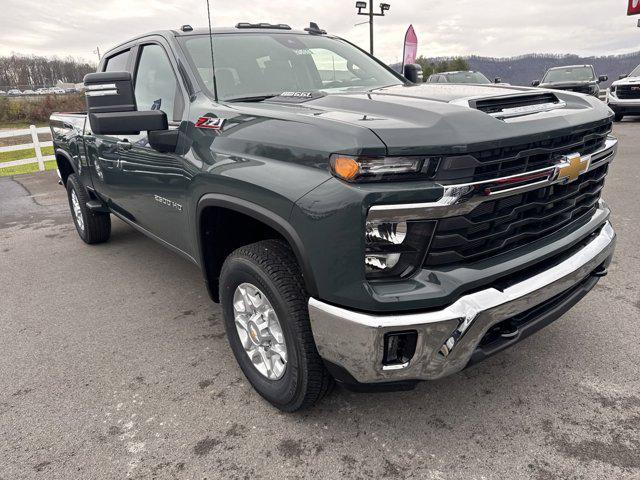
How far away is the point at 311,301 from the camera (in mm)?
1990

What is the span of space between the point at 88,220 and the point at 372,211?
14.0 feet

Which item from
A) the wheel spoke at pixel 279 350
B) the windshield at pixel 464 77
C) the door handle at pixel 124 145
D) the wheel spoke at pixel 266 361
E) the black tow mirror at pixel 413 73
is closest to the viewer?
the wheel spoke at pixel 279 350

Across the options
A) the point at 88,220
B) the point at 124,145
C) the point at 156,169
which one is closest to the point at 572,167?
the point at 156,169

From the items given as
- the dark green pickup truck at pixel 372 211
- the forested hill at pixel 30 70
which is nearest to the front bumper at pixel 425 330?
the dark green pickup truck at pixel 372 211

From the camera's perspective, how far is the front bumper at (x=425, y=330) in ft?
5.97

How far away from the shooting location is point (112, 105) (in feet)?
8.54

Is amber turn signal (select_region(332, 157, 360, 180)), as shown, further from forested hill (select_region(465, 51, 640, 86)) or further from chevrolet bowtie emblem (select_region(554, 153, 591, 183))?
forested hill (select_region(465, 51, 640, 86))

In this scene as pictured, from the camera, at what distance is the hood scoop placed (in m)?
2.11

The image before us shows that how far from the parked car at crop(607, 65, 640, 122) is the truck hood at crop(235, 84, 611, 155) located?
41.8 feet

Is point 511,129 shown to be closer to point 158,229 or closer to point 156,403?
point 156,403

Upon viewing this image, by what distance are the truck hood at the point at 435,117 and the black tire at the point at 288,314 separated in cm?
63

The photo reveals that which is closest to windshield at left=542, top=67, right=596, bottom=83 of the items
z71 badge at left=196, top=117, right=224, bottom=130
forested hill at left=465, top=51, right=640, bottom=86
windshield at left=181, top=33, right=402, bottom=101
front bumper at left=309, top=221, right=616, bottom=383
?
windshield at left=181, top=33, right=402, bottom=101

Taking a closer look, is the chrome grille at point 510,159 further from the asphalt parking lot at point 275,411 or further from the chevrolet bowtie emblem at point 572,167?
the asphalt parking lot at point 275,411

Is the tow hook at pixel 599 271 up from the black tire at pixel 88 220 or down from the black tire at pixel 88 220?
up
